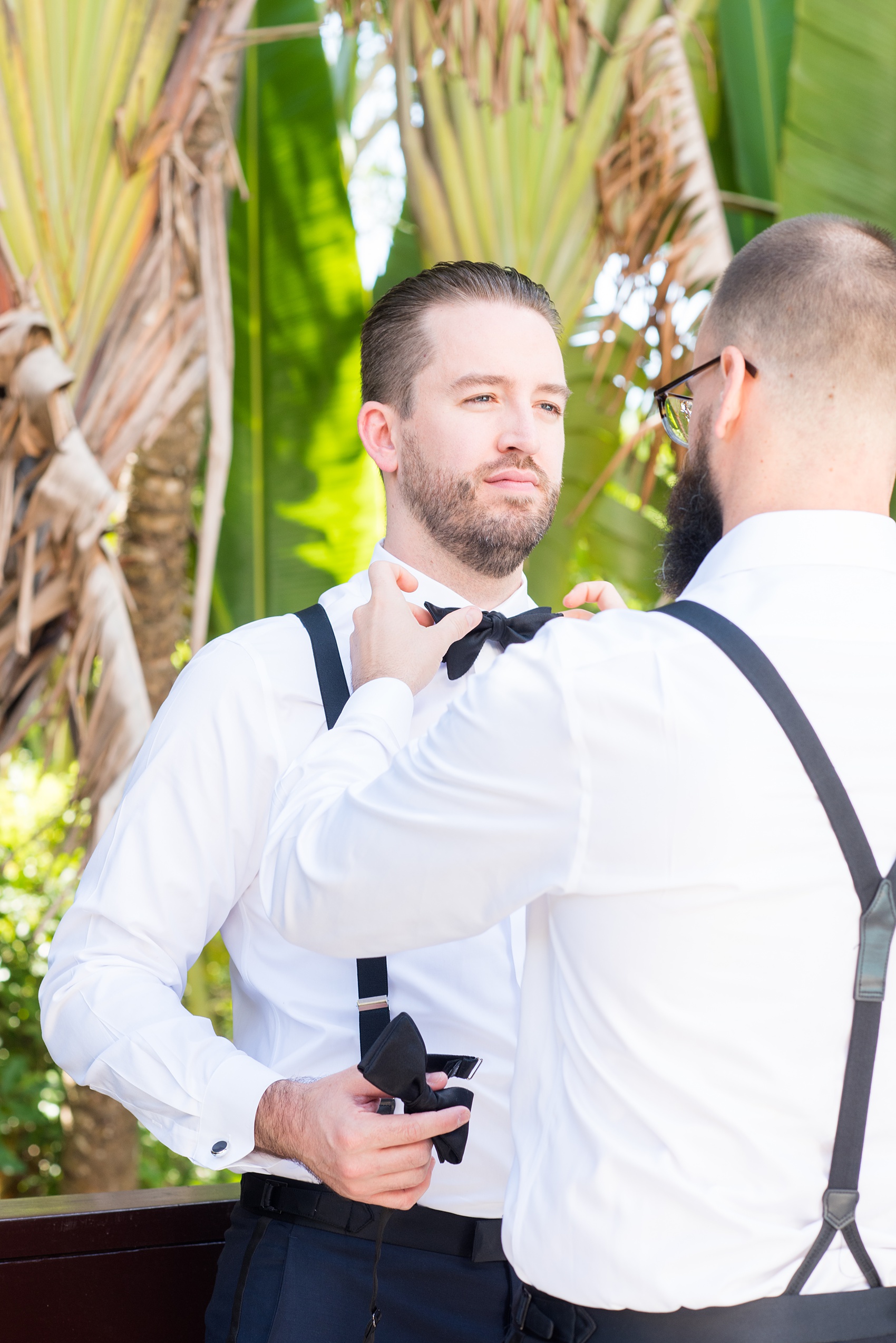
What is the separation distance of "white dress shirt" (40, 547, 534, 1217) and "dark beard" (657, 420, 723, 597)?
50 cm

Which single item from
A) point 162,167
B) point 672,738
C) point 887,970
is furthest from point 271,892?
point 162,167

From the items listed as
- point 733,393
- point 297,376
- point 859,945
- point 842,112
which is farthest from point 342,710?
point 842,112

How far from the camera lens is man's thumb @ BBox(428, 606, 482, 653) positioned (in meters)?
1.42

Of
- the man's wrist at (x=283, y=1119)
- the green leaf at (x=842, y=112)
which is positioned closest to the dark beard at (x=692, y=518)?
Answer: the man's wrist at (x=283, y=1119)

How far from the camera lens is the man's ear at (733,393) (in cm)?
110

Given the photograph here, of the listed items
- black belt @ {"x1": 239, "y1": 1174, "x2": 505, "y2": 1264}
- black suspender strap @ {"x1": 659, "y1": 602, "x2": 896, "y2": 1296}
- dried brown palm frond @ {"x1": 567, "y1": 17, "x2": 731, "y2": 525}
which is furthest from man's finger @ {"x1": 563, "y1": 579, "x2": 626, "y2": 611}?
dried brown palm frond @ {"x1": 567, "y1": 17, "x2": 731, "y2": 525}

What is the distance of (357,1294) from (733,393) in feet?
3.58

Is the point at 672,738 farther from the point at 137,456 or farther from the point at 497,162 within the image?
the point at 497,162

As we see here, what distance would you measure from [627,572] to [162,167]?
213cm

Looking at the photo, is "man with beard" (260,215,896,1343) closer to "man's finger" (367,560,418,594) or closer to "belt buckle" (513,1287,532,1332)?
"belt buckle" (513,1287,532,1332)

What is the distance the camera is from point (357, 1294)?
134 cm

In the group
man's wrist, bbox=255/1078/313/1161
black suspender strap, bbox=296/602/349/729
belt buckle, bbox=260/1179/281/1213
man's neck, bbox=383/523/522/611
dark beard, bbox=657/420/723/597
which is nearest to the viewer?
dark beard, bbox=657/420/723/597

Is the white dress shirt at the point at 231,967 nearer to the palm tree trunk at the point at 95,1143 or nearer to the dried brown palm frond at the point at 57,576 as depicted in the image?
the dried brown palm frond at the point at 57,576

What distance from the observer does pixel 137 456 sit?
349 centimetres
